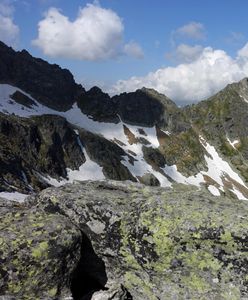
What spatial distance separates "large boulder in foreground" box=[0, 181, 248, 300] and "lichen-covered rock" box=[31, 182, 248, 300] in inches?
1.0

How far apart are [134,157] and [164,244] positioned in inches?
6090

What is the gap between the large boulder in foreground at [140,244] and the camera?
436 inches

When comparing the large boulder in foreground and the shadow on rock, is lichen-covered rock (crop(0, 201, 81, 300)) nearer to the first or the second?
the large boulder in foreground

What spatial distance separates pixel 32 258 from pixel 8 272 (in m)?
0.64

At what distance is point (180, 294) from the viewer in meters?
11.7

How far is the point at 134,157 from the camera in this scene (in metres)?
167

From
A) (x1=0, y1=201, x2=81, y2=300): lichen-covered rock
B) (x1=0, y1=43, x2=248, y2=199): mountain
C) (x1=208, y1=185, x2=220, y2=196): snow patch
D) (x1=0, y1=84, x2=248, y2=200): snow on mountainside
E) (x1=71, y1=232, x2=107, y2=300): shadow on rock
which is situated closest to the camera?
(x1=0, y1=201, x2=81, y2=300): lichen-covered rock

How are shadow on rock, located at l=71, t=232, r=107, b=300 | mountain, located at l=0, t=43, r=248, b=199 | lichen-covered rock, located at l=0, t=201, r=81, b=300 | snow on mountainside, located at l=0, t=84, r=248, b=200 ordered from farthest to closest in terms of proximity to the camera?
snow on mountainside, located at l=0, t=84, r=248, b=200 → mountain, located at l=0, t=43, r=248, b=199 → shadow on rock, located at l=71, t=232, r=107, b=300 → lichen-covered rock, located at l=0, t=201, r=81, b=300

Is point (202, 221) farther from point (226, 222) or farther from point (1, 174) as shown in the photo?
point (1, 174)

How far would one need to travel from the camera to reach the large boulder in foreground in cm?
1108

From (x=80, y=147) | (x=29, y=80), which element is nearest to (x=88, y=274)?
(x=80, y=147)

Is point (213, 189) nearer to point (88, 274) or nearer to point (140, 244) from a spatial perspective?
point (140, 244)

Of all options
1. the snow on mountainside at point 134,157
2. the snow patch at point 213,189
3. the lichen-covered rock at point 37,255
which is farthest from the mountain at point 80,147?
the lichen-covered rock at point 37,255

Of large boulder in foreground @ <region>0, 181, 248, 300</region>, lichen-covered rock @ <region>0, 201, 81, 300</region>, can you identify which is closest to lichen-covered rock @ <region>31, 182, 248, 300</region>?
large boulder in foreground @ <region>0, 181, 248, 300</region>
